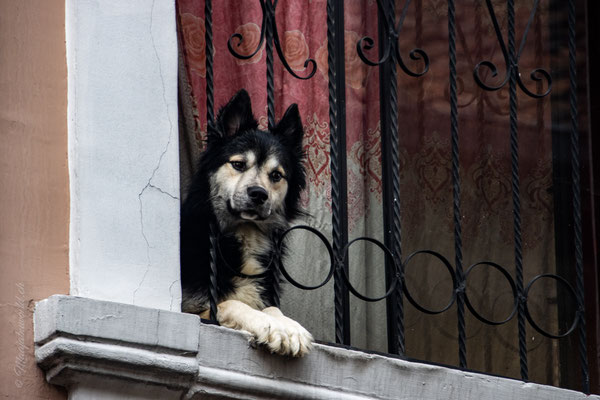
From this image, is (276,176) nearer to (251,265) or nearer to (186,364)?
(251,265)

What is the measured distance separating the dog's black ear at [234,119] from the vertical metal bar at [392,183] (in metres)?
0.59

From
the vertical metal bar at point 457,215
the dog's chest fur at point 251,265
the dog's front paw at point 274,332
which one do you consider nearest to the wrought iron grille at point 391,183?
the vertical metal bar at point 457,215

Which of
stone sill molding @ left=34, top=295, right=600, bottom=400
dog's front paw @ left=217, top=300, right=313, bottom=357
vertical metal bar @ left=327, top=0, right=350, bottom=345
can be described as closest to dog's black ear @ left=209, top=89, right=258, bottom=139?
vertical metal bar @ left=327, top=0, right=350, bottom=345

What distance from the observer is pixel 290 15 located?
17.4 feet

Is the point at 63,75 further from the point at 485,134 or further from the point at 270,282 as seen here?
the point at 485,134

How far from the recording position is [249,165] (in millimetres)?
4832

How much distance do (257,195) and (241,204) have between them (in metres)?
0.08

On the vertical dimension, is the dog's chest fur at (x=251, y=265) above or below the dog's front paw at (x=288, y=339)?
above

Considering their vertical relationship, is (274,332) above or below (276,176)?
below

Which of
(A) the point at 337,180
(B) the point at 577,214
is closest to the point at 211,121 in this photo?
(A) the point at 337,180

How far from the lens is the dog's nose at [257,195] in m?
4.66

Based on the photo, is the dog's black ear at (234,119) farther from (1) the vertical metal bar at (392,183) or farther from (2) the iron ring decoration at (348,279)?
(2) the iron ring decoration at (348,279)

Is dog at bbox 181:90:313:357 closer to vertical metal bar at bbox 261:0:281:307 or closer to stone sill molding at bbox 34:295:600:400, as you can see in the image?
vertical metal bar at bbox 261:0:281:307

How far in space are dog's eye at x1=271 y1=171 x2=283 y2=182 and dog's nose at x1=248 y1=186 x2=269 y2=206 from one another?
0.24 metres
